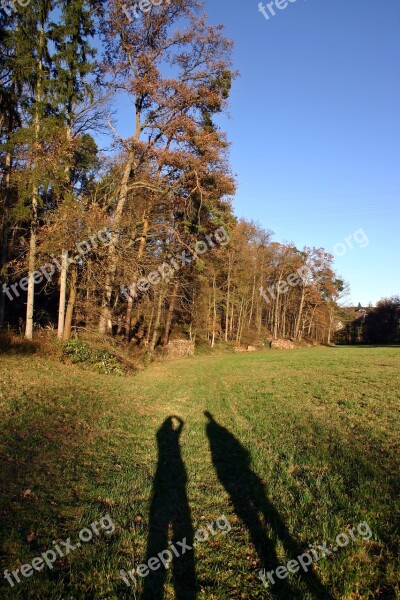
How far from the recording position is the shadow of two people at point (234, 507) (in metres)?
3.50

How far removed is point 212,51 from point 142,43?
401 cm

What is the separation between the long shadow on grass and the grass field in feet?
0.07

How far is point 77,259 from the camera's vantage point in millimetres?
16734

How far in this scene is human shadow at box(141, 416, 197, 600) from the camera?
3.53 metres

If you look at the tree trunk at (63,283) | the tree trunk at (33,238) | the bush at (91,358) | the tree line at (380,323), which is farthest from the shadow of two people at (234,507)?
the tree line at (380,323)

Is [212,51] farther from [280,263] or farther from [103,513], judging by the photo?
[280,263]

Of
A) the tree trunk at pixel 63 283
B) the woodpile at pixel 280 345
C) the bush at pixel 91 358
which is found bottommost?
the woodpile at pixel 280 345

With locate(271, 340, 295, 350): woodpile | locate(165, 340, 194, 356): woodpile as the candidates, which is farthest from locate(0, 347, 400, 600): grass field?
locate(271, 340, 295, 350): woodpile

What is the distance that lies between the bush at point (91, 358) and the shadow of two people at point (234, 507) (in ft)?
26.6

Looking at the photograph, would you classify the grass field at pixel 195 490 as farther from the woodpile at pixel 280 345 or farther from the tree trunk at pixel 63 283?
the woodpile at pixel 280 345

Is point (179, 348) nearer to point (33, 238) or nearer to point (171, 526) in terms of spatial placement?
point (33, 238)

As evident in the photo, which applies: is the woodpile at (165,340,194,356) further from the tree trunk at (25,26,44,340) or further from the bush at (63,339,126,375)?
the tree trunk at (25,26,44,340)

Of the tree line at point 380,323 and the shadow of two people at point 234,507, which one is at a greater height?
the tree line at point 380,323

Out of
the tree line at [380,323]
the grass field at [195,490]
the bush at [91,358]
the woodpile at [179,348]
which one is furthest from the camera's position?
the tree line at [380,323]
